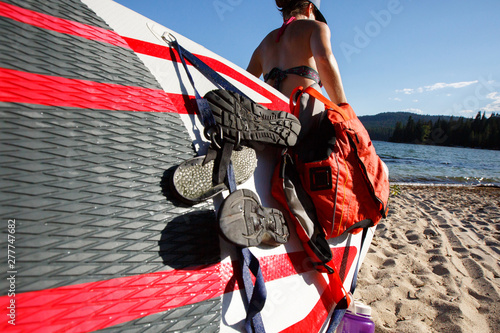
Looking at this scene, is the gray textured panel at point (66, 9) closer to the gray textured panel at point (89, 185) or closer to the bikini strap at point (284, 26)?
the gray textured panel at point (89, 185)

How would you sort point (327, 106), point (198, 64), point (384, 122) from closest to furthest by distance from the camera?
point (198, 64), point (327, 106), point (384, 122)

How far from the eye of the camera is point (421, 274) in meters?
2.30

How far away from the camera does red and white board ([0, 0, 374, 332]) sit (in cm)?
72

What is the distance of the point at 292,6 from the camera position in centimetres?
243

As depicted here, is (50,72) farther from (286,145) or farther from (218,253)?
(286,145)

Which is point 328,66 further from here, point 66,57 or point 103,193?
point 103,193

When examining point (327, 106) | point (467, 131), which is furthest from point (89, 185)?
point (467, 131)

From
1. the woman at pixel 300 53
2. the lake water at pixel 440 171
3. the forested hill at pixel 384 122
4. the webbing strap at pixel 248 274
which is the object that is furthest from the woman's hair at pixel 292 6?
the forested hill at pixel 384 122

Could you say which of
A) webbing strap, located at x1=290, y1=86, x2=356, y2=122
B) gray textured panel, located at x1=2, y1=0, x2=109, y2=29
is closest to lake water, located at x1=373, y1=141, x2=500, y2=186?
webbing strap, located at x1=290, y1=86, x2=356, y2=122

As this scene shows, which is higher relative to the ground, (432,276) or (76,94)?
(76,94)

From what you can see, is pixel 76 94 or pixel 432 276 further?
pixel 432 276

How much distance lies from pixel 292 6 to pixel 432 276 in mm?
2595

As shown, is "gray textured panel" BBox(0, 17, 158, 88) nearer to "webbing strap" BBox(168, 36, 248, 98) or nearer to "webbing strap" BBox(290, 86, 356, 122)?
"webbing strap" BBox(168, 36, 248, 98)

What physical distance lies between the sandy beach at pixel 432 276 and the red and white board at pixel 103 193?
0.99 metres
